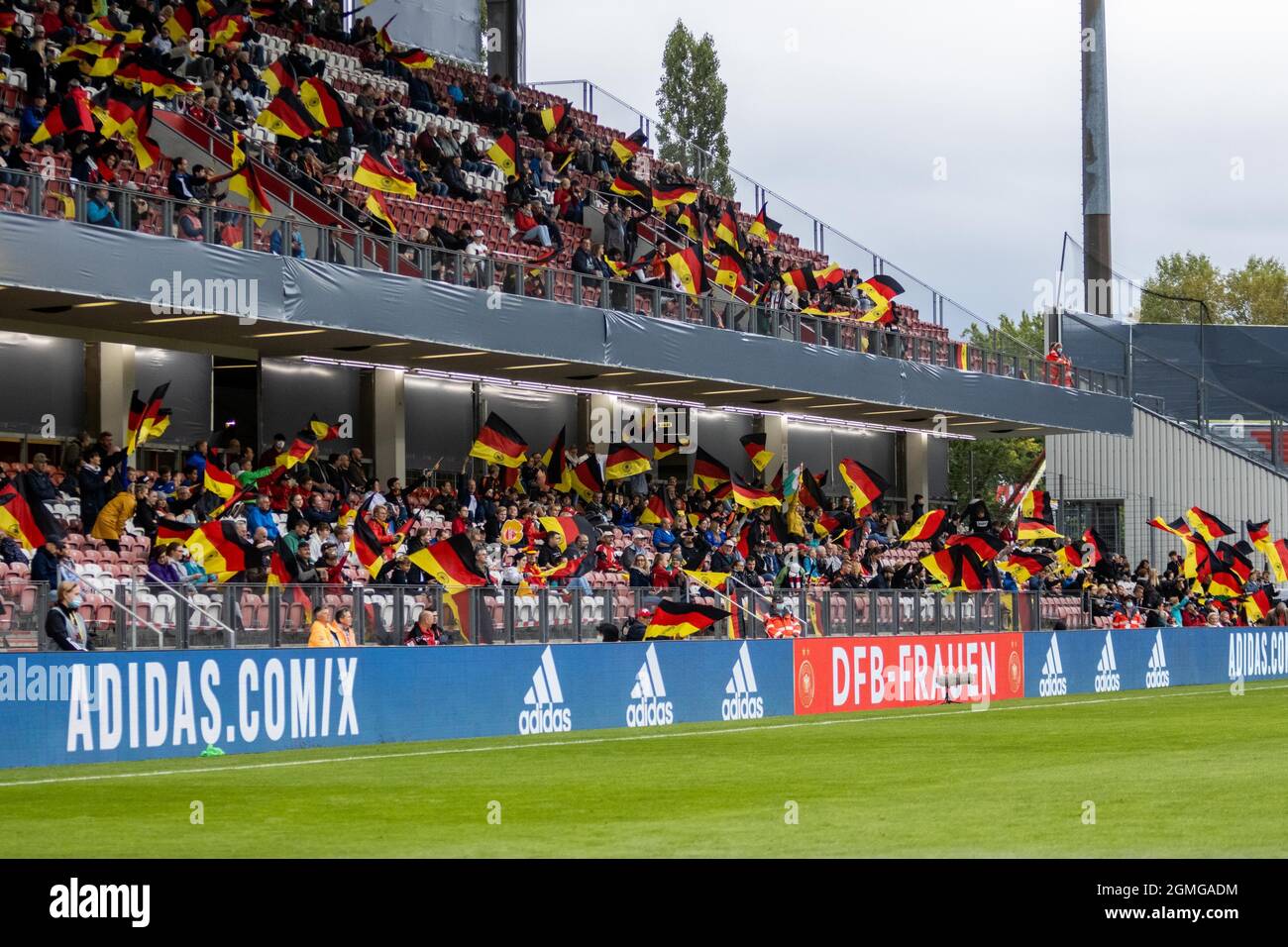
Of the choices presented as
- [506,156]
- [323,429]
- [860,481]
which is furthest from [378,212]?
[860,481]

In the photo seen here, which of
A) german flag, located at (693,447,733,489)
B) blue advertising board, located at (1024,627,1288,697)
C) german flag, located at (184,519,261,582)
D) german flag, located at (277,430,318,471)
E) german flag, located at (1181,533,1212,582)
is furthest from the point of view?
german flag, located at (1181,533,1212,582)

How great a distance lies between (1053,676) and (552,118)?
17.0 meters

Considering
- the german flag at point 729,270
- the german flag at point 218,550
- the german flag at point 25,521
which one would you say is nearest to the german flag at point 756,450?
the german flag at point 729,270

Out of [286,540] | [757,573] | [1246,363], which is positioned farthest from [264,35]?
[1246,363]

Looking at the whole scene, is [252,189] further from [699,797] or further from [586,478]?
[699,797]

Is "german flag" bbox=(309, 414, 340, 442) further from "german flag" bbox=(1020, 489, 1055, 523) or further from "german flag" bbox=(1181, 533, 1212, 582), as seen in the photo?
"german flag" bbox=(1181, 533, 1212, 582)

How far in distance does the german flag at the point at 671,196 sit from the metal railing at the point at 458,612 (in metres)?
12.7

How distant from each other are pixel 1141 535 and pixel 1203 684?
51.7 feet

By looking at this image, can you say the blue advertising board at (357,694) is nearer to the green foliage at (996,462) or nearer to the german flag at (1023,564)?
the german flag at (1023,564)

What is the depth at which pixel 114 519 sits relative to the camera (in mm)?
24031

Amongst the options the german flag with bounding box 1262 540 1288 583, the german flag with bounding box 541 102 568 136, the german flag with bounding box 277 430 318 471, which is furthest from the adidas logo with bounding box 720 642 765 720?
the german flag with bounding box 541 102 568 136

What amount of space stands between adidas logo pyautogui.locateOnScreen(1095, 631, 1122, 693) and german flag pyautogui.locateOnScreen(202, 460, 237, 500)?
58.7ft
